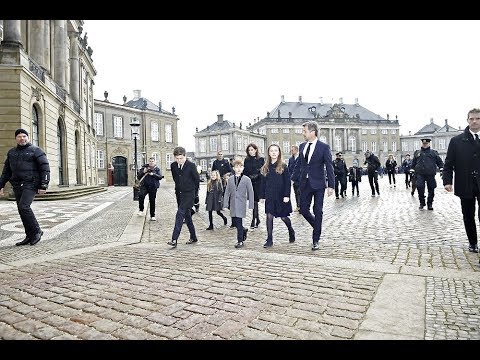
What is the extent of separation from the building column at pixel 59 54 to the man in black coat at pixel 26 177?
21.1 metres

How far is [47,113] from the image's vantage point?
20391 millimetres

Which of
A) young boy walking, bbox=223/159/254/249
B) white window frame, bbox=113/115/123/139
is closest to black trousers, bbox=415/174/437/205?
young boy walking, bbox=223/159/254/249

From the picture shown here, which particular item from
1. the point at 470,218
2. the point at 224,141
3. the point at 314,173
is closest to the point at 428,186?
the point at 470,218

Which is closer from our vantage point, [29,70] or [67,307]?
[67,307]

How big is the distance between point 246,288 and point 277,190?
2.78m

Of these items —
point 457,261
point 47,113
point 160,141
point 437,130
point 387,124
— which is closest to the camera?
point 457,261

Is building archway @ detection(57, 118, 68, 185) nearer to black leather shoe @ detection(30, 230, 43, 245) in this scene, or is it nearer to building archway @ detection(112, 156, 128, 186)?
black leather shoe @ detection(30, 230, 43, 245)

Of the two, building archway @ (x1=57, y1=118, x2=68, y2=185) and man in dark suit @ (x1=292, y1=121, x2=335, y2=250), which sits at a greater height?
building archway @ (x1=57, y1=118, x2=68, y2=185)

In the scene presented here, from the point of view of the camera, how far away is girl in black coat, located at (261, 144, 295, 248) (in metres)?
6.10

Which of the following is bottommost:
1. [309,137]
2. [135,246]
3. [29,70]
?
[135,246]

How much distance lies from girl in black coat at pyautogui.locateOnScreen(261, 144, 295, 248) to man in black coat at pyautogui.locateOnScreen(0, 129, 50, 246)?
4.22 m
